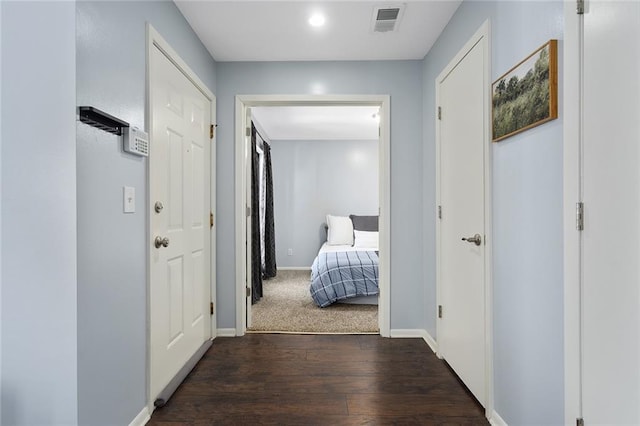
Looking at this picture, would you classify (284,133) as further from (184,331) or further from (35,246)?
(35,246)

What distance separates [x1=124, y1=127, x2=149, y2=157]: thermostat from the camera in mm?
1548

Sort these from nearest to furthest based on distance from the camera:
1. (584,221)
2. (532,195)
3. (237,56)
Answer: (584,221) < (532,195) < (237,56)

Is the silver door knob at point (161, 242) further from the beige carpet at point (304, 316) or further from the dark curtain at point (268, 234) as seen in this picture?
the dark curtain at point (268, 234)

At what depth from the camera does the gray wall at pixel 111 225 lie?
51.1 inches

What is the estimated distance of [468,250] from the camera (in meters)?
2.05

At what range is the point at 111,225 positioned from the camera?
1.47 metres

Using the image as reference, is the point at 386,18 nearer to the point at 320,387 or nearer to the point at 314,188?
the point at 320,387

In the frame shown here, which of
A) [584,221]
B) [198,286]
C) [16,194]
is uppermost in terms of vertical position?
[16,194]

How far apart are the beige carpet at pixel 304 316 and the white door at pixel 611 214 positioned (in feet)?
6.80

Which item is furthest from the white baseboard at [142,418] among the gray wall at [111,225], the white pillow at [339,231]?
the white pillow at [339,231]

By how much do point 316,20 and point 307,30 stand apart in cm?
14

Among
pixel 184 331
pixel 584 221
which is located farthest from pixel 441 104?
pixel 184 331

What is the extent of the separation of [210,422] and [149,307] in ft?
2.20

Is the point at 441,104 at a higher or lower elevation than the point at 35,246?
higher
